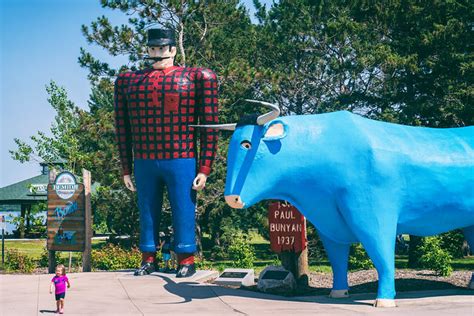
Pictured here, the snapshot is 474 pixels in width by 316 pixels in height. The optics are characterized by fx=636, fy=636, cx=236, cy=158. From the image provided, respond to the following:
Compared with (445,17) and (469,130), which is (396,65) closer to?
(445,17)

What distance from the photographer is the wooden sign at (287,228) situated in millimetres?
11789

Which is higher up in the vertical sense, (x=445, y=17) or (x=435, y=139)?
(x=445, y=17)

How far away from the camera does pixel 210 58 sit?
2089 cm

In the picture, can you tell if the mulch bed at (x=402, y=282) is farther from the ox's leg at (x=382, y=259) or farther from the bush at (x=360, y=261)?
the ox's leg at (x=382, y=259)

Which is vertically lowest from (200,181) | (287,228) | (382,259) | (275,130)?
(382,259)

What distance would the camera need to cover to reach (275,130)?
949cm

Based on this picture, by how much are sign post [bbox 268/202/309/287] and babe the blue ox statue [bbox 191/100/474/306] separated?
6.12 feet

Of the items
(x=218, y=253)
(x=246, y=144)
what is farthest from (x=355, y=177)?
(x=218, y=253)

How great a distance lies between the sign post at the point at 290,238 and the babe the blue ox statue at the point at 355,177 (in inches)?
→ 73.4

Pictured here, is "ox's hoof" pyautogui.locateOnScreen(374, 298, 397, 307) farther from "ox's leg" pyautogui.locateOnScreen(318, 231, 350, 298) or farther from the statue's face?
the statue's face

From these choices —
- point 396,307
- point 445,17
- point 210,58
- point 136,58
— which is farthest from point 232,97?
point 396,307

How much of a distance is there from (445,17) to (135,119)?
36.8 feet

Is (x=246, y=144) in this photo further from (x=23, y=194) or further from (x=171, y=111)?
(x=23, y=194)

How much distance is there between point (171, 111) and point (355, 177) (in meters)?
3.78
